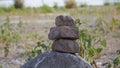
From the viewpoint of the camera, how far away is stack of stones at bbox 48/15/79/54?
183 inches

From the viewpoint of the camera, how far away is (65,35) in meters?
4.63

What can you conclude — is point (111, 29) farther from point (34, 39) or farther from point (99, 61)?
point (99, 61)

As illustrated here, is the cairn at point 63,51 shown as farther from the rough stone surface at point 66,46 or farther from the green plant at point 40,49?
the green plant at point 40,49

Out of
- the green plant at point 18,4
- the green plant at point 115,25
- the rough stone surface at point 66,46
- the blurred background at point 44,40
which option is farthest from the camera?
the green plant at point 18,4

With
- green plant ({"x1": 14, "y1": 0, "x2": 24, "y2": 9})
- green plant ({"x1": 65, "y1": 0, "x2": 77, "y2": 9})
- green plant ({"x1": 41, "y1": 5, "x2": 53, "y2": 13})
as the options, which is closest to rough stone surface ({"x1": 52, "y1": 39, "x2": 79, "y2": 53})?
green plant ({"x1": 41, "y1": 5, "x2": 53, "y2": 13})

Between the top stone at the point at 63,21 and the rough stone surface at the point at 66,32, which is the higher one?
the top stone at the point at 63,21

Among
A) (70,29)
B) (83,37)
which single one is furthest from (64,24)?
(83,37)

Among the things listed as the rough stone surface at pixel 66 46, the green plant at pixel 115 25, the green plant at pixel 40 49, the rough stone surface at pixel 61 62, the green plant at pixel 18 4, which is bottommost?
the green plant at pixel 18 4

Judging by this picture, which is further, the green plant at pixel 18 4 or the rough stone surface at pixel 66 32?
the green plant at pixel 18 4

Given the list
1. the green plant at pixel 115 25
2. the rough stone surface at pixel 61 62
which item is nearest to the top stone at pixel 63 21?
the rough stone surface at pixel 61 62

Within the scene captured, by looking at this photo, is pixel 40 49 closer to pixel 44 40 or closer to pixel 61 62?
pixel 61 62

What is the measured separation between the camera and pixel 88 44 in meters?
5.49

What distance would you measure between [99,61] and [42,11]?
9.11 m

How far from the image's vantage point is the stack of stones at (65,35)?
4.64 metres
